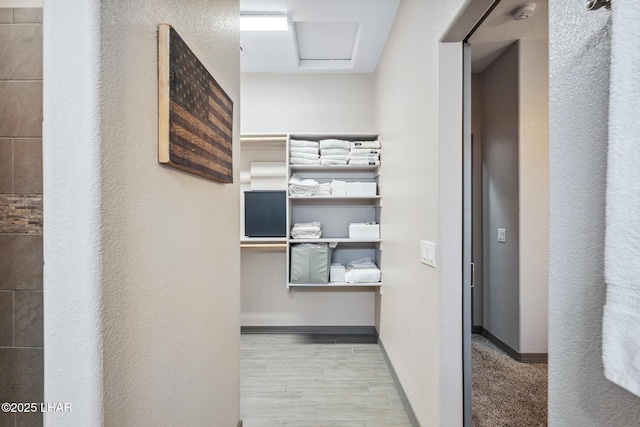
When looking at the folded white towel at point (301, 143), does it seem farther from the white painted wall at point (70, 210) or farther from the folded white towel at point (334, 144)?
the white painted wall at point (70, 210)

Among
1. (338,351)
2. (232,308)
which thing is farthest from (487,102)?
(232,308)

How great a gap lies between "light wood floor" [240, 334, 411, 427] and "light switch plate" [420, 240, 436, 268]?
42.4 inches

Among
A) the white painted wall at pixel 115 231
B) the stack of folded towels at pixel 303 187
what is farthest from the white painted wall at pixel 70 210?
A: the stack of folded towels at pixel 303 187

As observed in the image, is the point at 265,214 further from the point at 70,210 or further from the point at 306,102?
the point at 70,210

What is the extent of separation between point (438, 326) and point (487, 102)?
8.76ft

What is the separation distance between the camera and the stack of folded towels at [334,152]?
2.93 m

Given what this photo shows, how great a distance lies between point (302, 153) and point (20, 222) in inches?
84.5

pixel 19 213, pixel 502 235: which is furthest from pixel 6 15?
pixel 502 235

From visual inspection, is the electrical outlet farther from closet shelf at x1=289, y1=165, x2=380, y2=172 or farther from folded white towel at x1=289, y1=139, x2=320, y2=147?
folded white towel at x1=289, y1=139, x2=320, y2=147

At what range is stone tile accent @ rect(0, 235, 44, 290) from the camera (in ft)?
3.64

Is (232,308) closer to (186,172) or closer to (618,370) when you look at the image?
(186,172)

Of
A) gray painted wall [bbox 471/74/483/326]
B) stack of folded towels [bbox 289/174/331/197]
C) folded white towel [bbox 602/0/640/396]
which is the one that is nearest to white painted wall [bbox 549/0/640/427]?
Answer: folded white towel [bbox 602/0/640/396]

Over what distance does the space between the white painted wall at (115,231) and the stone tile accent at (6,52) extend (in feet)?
2.14

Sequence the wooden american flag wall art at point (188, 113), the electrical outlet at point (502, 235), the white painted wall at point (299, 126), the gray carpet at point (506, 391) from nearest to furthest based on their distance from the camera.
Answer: the wooden american flag wall art at point (188, 113) < the gray carpet at point (506, 391) < the electrical outlet at point (502, 235) < the white painted wall at point (299, 126)
